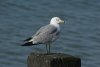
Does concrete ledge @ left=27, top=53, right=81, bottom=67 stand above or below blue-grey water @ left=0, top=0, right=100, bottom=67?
below

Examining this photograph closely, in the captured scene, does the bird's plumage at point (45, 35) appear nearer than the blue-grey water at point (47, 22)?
Yes

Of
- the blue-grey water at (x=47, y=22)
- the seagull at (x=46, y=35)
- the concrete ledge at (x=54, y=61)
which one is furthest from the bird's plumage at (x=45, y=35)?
the blue-grey water at (x=47, y=22)

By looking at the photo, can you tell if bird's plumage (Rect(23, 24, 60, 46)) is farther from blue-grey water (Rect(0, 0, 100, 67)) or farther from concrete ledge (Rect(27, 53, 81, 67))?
blue-grey water (Rect(0, 0, 100, 67))

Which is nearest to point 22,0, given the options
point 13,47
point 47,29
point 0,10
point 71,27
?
point 0,10

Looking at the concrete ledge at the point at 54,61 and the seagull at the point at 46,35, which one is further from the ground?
the seagull at the point at 46,35

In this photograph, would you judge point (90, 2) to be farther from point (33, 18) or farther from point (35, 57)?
point (35, 57)

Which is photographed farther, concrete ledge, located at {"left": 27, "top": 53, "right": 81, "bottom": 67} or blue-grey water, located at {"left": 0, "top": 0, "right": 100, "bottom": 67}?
blue-grey water, located at {"left": 0, "top": 0, "right": 100, "bottom": 67}

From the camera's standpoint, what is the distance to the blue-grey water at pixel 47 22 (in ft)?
38.0

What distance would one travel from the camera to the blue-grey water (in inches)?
456

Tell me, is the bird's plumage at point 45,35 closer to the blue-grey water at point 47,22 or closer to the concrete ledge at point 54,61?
the concrete ledge at point 54,61

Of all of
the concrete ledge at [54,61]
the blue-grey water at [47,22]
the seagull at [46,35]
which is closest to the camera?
the concrete ledge at [54,61]

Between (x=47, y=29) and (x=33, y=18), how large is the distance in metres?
7.77

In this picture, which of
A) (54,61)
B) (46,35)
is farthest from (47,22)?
(54,61)

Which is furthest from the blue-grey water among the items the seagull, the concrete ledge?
the concrete ledge
